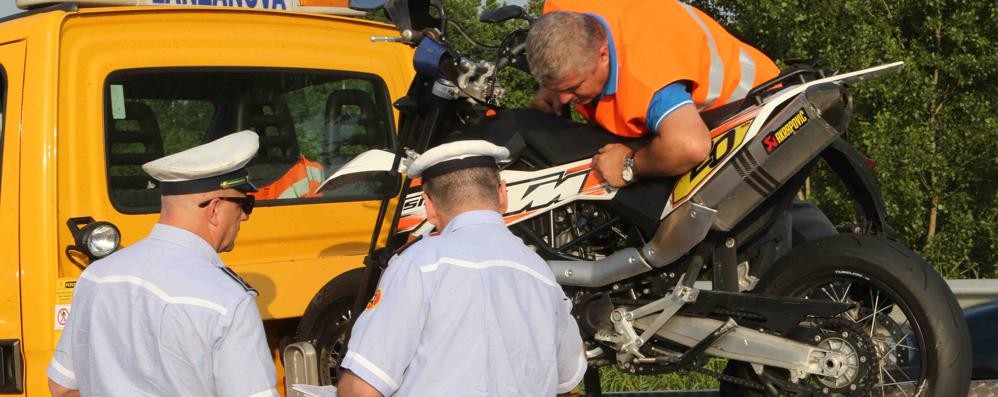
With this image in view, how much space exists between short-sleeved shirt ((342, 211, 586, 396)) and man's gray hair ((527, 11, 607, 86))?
4.61ft

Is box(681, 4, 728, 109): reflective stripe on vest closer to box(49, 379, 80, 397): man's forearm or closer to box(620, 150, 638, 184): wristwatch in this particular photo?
box(620, 150, 638, 184): wristwatch

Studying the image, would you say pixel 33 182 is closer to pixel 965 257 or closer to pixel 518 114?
pixel 518 114

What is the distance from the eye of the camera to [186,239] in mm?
3230

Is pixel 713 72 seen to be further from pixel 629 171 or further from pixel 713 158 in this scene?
pixel 629 171

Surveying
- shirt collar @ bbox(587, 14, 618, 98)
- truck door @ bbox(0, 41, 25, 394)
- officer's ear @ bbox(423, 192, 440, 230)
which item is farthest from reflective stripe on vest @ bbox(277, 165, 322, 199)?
officer's ear @ bbox(423, 192, 440, 230)

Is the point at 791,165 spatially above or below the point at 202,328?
above

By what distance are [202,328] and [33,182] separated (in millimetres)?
1825

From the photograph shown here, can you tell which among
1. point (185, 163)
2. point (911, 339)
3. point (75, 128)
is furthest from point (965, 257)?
point (185, 163)

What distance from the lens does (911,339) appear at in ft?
14.4

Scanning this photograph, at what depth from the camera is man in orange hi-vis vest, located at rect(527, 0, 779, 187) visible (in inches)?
169

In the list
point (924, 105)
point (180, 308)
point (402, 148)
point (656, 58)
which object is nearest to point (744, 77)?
point (656, 58)

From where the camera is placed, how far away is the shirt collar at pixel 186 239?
322 cm

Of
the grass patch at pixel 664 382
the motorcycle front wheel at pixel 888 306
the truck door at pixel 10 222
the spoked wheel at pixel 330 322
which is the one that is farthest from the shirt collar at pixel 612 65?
the grass patch at pixel 664 382

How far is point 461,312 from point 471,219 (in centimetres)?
25
